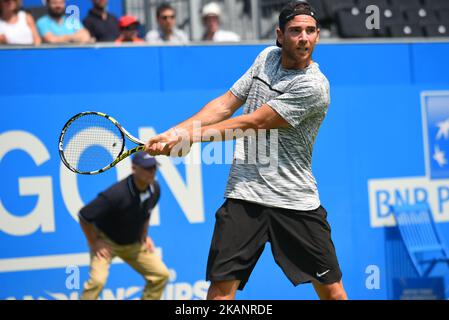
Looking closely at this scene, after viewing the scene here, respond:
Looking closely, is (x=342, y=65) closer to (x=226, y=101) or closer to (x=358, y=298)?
(x=358, y=298)

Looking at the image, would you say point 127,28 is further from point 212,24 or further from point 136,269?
point 136,269

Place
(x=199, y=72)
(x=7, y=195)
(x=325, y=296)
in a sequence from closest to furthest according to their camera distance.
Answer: (x=325, y=296)
(x=7, y=195)
(x=199, y=72)

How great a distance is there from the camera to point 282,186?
4961mm

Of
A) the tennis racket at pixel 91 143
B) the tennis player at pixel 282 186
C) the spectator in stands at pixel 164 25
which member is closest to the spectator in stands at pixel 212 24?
the spectator in stands at pixel 164 25

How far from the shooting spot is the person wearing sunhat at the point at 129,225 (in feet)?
24.2

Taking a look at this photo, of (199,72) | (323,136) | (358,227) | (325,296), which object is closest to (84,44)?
(199,72)

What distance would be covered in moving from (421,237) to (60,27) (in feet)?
12.6

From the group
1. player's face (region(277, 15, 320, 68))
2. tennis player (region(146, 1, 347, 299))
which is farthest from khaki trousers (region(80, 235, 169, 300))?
player's face (region(277, 15, 320, 68))

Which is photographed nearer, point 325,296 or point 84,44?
point 325,296

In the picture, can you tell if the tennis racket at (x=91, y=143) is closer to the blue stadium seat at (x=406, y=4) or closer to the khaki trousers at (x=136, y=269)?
the khaki trousers at (x=136, y=269)

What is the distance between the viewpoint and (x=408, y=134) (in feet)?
26.5

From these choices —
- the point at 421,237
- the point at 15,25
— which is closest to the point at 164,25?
the point at 15,25

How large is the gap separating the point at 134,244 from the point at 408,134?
268cm

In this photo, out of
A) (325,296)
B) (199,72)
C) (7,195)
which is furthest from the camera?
(199,72)
